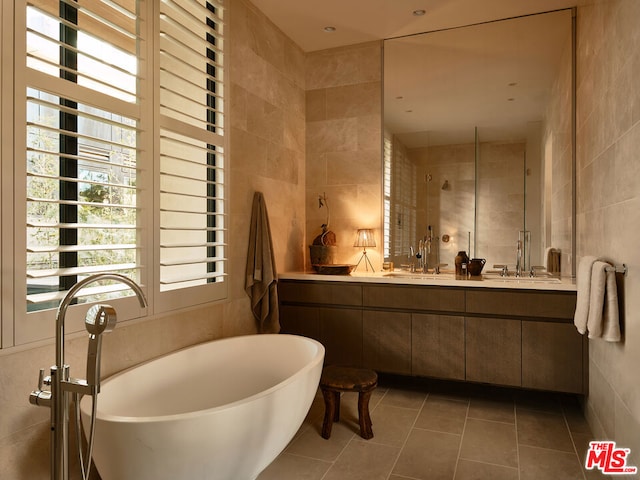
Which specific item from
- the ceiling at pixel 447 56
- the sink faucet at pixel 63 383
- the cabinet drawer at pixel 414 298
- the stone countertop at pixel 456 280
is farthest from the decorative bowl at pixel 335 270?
the sink faucet at pixel 63 383

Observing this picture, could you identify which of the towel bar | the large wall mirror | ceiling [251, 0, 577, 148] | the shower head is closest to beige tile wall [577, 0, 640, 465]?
the towel bar

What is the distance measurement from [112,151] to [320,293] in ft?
6.04

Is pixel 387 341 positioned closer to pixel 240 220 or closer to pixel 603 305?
pixel 240 220

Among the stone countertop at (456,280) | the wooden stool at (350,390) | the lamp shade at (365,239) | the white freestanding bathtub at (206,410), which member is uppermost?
the lamp shade at (365,239)

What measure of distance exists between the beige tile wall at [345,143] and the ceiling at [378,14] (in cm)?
26

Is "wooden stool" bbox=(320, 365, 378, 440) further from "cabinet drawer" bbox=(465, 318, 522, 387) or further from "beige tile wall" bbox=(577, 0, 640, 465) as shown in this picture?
"beige tile wall" bbox=(577, 0, 640, 465)

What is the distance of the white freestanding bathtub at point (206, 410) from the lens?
1521 millimetres

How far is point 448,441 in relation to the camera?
2.57m

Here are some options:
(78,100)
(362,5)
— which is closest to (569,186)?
(362,5)

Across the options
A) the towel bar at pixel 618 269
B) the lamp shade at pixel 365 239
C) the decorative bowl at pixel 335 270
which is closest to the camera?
the towel bar at pixel 618 269

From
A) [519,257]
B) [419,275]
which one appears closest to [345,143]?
[419,275]

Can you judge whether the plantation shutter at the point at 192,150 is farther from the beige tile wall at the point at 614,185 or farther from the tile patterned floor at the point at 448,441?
the beige tile wall at the point at 614,185

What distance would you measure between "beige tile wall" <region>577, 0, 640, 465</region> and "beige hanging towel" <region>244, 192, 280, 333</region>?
79.5 inches

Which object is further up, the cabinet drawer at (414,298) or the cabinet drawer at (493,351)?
the cabinet drawer at (414,298)
